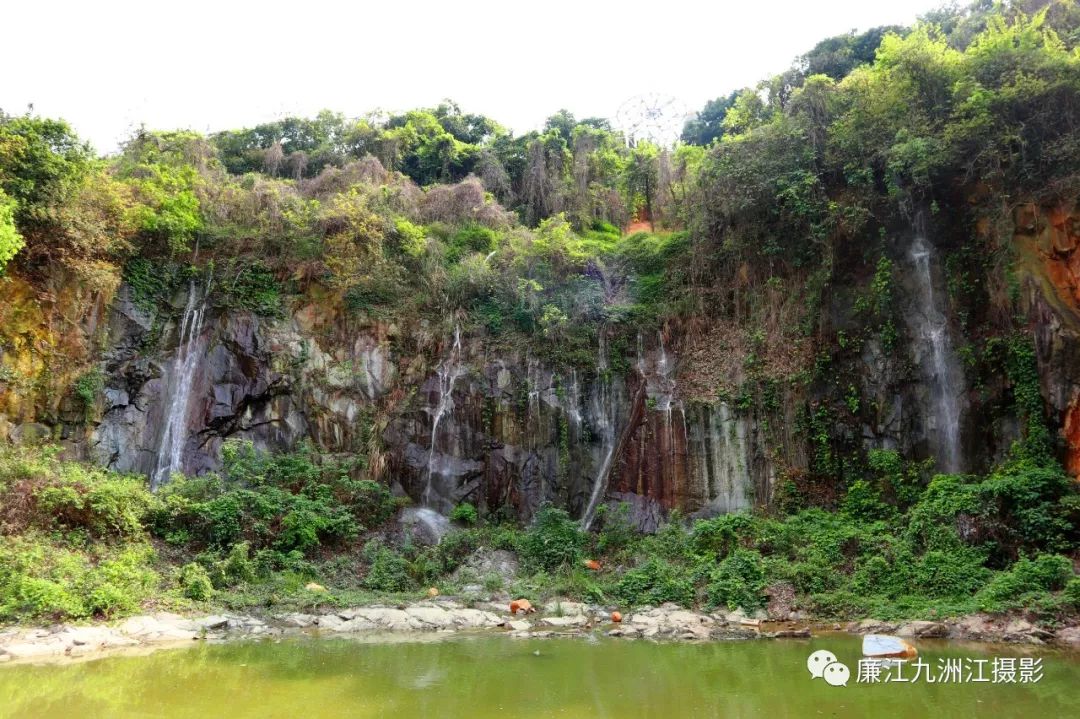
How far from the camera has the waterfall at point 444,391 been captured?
16.8 meters

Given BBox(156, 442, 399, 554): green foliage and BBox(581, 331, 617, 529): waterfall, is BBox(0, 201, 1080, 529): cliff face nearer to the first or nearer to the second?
BBox(581, 331, 617, 529): waterfall

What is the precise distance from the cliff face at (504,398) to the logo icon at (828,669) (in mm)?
6959

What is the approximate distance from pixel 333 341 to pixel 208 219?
5218 mm

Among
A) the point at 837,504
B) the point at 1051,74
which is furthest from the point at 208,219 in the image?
the point at 1051,74

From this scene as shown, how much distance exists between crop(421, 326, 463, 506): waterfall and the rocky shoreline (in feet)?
15.9

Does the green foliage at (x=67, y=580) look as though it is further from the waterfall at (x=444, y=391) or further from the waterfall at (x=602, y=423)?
the waterfall at (x=602, y=423)

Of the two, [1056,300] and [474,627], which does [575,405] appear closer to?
[474,627]

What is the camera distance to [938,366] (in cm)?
1420

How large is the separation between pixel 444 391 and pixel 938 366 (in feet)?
37.4

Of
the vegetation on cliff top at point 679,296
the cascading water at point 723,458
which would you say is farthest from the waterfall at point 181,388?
the cascading water at point 723,458

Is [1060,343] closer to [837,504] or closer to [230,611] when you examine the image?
[837,504]

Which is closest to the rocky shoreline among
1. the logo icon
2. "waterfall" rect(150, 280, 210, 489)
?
the logo icon

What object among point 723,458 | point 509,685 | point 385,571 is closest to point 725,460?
point 723,458

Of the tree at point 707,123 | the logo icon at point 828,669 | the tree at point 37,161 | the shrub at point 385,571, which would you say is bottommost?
the logo icon at point 828,669
